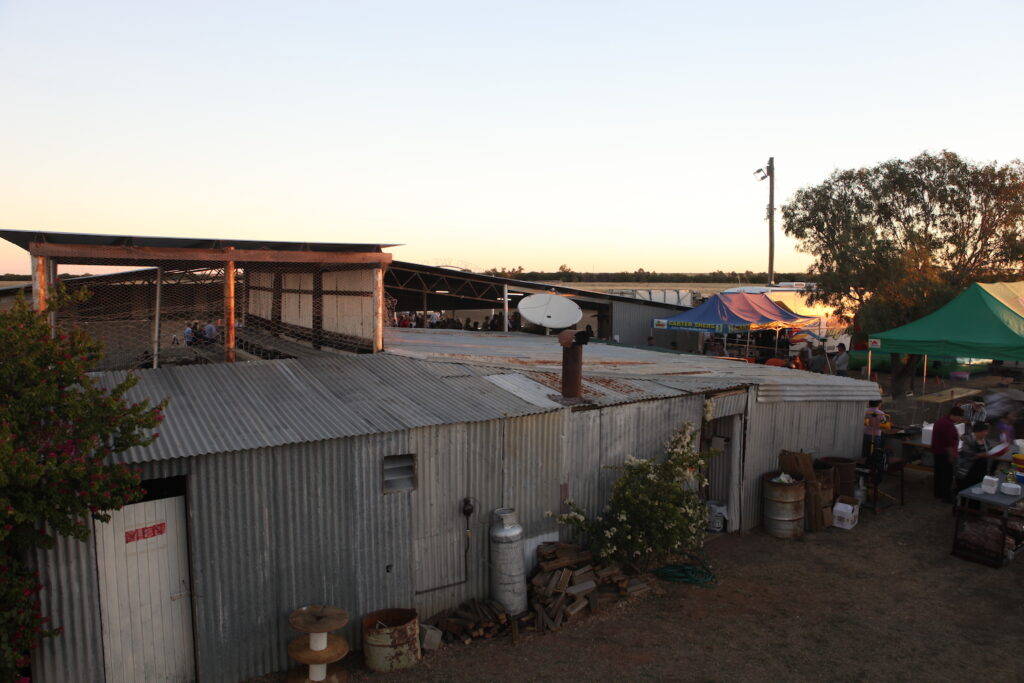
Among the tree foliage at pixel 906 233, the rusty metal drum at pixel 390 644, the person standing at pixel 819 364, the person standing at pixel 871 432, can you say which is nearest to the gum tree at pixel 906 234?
the tree foliage at pixel 906 233

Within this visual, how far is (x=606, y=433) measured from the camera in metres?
9.48

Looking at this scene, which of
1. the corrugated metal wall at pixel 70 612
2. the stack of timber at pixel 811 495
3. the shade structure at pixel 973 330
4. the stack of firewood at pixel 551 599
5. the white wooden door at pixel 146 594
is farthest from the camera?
the shade structure at pixel 973 330

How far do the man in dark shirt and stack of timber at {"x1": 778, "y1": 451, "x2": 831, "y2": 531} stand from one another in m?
2.64

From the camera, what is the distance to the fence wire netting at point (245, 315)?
1016cm

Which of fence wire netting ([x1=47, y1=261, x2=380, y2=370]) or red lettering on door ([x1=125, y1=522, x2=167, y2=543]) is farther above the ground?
fence wire netting ([x1=47, y1=261, x2=380, y2=370])

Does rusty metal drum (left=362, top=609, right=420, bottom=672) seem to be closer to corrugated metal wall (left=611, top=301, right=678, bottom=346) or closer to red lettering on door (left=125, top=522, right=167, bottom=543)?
red lettering on door (left=125, top=522, right=167, bottom=543)

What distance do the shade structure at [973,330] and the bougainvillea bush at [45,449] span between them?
→ 15.8m

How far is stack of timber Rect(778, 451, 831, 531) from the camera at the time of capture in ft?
37.1

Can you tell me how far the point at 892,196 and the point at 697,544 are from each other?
24413 mm

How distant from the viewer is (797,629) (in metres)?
8.16

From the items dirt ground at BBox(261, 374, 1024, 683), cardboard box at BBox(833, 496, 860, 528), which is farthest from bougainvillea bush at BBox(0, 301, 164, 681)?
cardboard box at BBox(833, 496, 860, 528)

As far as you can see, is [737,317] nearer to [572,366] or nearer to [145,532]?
[572,366]

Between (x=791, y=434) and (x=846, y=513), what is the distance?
158 centimetres

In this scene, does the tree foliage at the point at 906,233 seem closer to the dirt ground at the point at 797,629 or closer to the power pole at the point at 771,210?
the power pole at the point at 771,210
